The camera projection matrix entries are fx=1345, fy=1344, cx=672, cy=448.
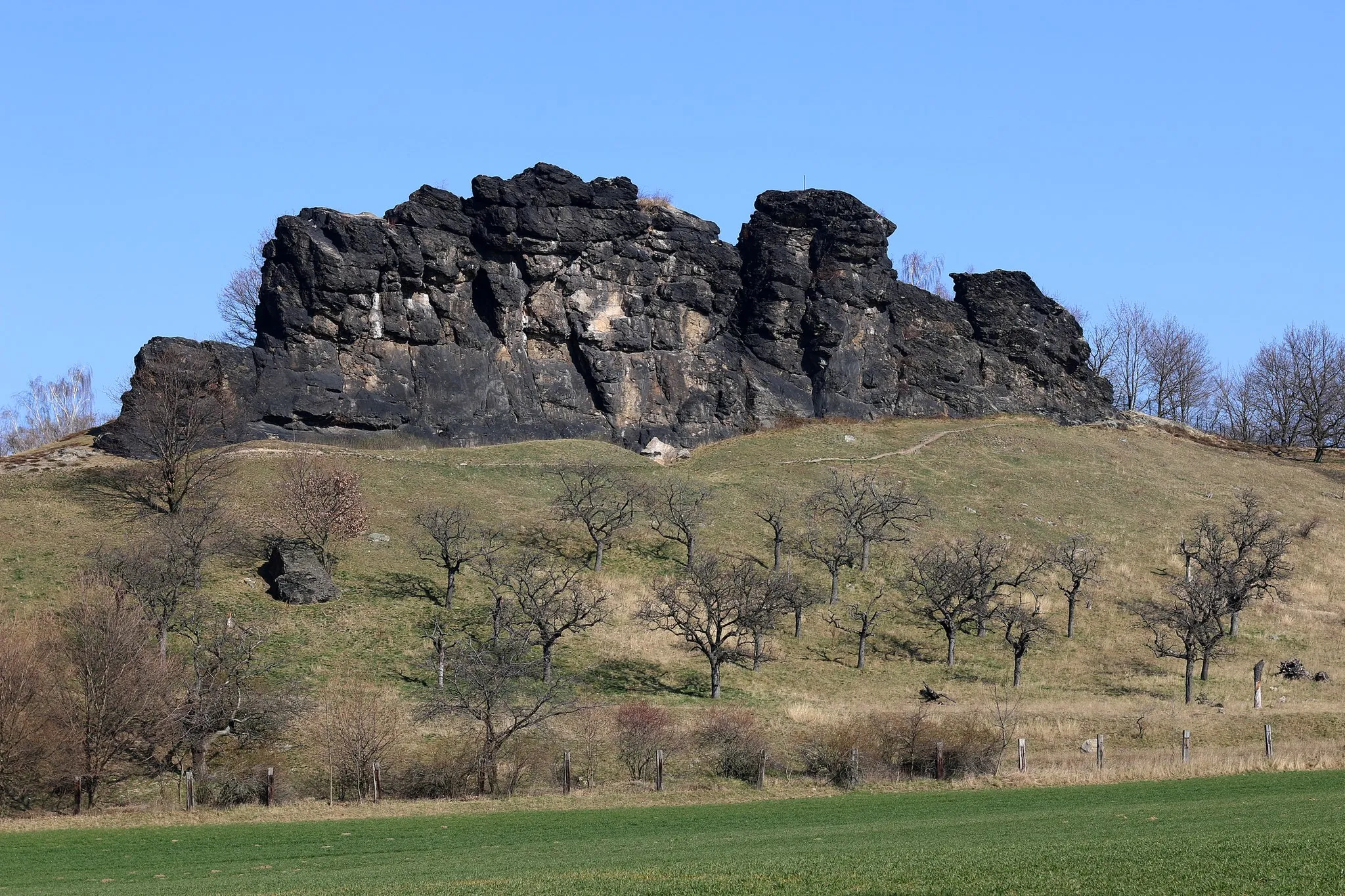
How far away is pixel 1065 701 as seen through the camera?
4662cm

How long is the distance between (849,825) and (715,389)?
61853mm

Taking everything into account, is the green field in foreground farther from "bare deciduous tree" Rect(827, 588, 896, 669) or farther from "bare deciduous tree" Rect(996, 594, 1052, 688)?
"bare deciduous tree" Rect(827, 588, 896, 669)

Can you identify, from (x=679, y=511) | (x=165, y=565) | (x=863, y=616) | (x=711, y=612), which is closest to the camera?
(x=165, y=565)

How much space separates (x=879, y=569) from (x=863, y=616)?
9.84 meters

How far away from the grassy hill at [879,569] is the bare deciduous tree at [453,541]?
35.4 inches

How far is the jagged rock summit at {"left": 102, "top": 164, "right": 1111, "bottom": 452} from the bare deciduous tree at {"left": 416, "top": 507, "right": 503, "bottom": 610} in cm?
1827

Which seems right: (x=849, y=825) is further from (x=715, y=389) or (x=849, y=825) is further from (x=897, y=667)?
(x=715, y=389)

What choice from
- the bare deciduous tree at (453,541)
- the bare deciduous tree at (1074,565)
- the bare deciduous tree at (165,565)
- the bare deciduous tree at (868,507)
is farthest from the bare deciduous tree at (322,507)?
the bare deciduous tree at (1074,565)

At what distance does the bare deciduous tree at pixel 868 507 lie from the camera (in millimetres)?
63375

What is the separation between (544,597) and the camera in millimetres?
48562

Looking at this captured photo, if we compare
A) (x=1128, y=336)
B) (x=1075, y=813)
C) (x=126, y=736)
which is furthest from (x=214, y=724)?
(x=1128, y=336)

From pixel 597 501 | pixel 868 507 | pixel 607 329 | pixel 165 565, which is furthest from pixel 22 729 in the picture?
pixel 607 329

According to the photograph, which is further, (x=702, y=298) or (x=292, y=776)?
(x=702, y=298)

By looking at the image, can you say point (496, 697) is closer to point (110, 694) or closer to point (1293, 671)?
point (110, 694)
